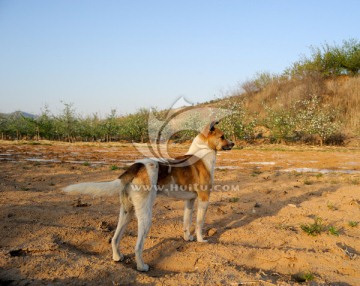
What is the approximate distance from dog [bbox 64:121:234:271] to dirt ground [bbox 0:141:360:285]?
50 cm

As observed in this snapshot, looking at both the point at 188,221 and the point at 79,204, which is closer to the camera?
the point at 188,221

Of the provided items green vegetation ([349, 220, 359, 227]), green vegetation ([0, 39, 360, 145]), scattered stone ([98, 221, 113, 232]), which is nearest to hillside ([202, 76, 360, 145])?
green vegetation ([0, 39, 360, 145])

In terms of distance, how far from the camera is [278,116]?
3181 centimetres

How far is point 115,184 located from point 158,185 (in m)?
0.77

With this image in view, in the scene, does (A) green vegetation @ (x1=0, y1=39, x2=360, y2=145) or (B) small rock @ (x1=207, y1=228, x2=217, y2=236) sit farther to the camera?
(A) green vegetation @ (x1=0, y1=39, x2=360, y2=145)

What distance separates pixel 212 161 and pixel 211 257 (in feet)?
6.17

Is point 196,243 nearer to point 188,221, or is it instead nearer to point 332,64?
point 188,221

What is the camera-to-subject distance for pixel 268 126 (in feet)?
110

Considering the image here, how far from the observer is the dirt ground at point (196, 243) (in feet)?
14.6

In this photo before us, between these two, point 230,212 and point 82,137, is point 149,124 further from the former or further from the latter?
point 230,212

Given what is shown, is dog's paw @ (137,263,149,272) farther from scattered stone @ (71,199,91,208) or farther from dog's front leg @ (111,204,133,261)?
scattered stone @ (71,199,91,208)

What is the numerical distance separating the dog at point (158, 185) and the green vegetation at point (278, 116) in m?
26.4

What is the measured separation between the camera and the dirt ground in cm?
445

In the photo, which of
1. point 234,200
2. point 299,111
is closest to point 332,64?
point 299,111
